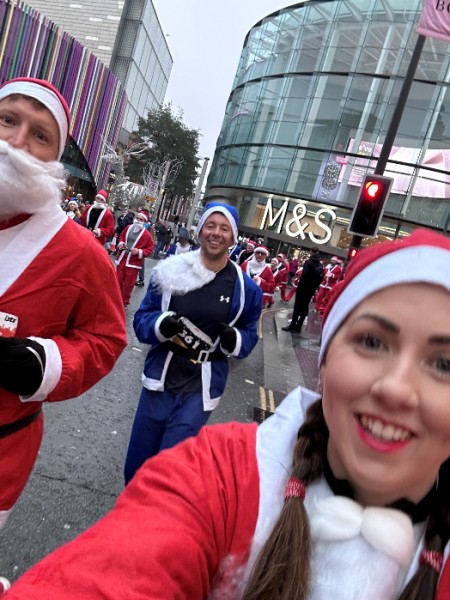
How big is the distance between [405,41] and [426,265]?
1339 inches

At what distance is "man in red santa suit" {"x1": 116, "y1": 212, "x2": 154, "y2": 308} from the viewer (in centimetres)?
938

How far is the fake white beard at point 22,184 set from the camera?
5.69ft

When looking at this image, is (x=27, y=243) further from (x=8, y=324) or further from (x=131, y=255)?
(x=131, y=255)

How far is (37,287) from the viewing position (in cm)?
176

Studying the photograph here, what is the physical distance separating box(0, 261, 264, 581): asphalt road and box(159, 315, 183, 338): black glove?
128cm

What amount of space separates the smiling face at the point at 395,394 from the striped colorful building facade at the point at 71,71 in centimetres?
3906

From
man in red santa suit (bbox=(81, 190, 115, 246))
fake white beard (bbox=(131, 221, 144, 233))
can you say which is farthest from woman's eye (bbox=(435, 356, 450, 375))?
man in red santa suit (bbox=(81, 190, 115, 246))

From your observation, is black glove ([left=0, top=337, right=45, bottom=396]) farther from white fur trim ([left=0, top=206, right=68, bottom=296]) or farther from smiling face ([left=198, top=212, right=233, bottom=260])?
smiling face ([left=198, top=212, right=233, bottom=260])

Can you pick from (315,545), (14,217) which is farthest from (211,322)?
(315,545)

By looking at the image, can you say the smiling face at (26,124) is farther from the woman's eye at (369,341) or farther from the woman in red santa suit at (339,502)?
the woman's eye at (369,341)

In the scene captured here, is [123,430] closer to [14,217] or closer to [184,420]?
[184,420]

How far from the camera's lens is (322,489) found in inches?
44.0

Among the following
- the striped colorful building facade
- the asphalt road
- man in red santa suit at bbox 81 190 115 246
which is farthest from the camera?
the striped colorful building facade

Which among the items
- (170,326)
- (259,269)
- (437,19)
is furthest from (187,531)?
(259,269)
